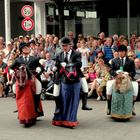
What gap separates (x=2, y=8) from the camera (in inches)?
1378

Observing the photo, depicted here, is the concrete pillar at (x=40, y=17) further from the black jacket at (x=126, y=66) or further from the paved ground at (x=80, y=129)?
the black jacket at (x=126, y=66)

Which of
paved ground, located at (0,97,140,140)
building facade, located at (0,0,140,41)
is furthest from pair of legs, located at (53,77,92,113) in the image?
building facade, located at (0,0,140,41)

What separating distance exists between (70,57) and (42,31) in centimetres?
1851

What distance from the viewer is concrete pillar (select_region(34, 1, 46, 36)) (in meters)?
28.5

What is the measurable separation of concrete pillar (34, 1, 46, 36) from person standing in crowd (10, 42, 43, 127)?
1785 centimetres

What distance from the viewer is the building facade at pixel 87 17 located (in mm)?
24672

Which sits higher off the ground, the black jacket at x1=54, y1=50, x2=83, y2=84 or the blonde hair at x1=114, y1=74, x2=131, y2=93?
the black jacket at x1=54, y1=50, x2=83, y2=84

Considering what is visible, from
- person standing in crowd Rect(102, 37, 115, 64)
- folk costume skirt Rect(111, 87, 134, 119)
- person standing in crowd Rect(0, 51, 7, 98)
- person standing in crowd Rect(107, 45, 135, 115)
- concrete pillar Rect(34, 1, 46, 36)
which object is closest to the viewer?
folk costume skirt Rect(111, 87, 134, 119)

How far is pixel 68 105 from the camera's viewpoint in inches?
408

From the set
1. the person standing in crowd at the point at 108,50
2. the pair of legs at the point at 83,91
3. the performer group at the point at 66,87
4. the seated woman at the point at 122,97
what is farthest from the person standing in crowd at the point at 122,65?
the person standing in crowd at the point at 108,50

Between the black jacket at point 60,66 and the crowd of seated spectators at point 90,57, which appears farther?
the crowd of seated spectators at point 90,57

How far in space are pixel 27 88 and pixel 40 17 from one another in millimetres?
18400

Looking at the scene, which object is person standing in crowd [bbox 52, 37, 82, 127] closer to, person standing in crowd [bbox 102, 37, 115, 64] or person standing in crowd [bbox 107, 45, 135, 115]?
person standing in crowd [bbox 107, 45, 135, 115]

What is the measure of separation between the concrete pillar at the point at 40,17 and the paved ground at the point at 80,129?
54.8 ft
